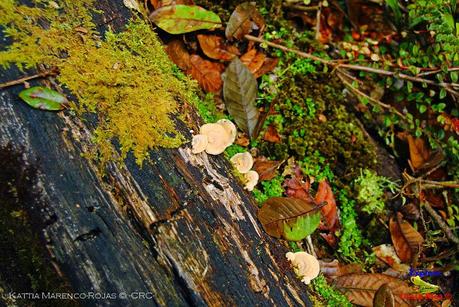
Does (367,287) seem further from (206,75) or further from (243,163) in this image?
(206,75)

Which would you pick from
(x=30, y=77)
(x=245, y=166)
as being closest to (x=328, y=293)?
(x=245, y=166)

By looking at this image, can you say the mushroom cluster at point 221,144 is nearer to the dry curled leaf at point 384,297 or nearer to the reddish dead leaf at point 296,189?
the reddish dead leaf at point 296,189

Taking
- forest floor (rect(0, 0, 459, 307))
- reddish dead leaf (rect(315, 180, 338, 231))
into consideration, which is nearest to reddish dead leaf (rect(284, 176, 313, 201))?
forest floor (rect(0, 0, 459, 307))

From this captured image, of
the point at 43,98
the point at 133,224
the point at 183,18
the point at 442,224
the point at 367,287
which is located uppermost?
the point at 183,18

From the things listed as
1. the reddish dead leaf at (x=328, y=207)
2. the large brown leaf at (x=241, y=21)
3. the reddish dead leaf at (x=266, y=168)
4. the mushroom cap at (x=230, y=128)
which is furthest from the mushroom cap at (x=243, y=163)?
the large brown leaf at (x=241, y=21)

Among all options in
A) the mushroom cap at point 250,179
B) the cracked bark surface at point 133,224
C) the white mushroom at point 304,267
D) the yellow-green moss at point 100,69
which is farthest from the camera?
the mushroom cap at point 250,179

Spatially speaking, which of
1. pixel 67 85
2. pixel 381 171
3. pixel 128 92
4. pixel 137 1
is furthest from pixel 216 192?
pixel 381 171

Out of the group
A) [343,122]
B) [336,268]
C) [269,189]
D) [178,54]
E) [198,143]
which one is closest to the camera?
[198,143]
